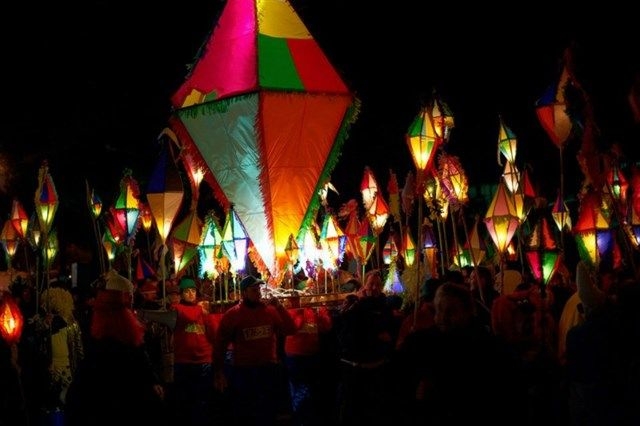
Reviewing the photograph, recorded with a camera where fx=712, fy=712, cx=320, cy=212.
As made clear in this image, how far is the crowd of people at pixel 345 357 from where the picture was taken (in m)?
3.76

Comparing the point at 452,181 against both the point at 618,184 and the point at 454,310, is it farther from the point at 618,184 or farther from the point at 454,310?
the point at 454,310

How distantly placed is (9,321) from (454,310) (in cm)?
579

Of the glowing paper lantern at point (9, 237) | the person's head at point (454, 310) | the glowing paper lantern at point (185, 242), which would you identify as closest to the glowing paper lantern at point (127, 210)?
the glowing paper lantern at point (185, 242)

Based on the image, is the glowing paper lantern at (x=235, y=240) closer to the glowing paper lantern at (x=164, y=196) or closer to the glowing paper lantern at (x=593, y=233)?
the glowing paper lantern at (x=164, y=196)

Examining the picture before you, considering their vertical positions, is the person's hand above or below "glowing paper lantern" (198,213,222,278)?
below

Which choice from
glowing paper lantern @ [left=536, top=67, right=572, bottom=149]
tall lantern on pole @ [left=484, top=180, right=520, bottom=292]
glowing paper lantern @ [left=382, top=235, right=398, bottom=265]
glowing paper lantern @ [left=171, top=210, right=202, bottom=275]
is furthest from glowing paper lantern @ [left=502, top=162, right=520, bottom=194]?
glowing paper lantern @ [left=171, top=210, right=202, bottom=275]

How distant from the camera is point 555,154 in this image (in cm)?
2252

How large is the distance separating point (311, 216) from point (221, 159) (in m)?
1.46

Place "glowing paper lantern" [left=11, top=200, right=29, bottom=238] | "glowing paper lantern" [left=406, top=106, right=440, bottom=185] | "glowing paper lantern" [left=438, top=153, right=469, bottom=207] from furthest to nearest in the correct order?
"glowing paper lantern" [left=11, top=200, right=29, bottom=238] → "glowing paper lantern" [left=438, top=153, right=469, bottom=207] → "glowing paper lantern" [left=406, top=106, right=440, bottom=185]

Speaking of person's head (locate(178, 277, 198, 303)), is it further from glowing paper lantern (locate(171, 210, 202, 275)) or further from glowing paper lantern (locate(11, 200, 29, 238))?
glowing paper lantern (locate(11, 200, 29, 238))


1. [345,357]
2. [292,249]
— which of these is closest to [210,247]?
[292,249]

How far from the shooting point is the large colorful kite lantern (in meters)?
9.21

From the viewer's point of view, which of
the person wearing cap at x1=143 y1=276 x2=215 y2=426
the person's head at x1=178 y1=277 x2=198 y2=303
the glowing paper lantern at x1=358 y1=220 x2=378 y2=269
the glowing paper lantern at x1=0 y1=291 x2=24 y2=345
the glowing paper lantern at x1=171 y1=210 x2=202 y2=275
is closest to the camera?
the glowing paper lantern at x1=0 y1=291 x2=24 y2=345

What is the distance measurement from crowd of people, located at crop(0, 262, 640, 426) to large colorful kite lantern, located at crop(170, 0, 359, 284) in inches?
51.0
